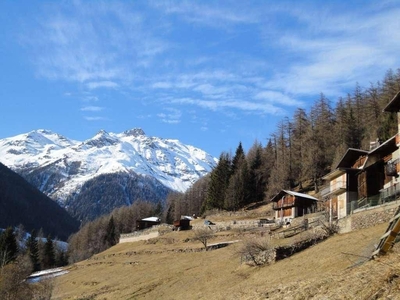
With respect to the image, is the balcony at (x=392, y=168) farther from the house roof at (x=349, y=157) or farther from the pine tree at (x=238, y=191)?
the pine tree at (x=238, y=191)

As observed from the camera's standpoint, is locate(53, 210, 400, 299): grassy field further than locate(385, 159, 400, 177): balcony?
No

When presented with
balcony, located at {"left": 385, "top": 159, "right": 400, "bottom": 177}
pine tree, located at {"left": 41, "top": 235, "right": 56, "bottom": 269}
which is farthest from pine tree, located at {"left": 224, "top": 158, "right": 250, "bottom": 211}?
balcony, located at {"left": 385, "top": 159, "right": 400, "bottom": 177}

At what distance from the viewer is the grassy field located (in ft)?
46.9

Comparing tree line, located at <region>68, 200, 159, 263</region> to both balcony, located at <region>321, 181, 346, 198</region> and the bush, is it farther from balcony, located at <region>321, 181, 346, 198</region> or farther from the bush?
→ the bush

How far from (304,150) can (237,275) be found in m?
63.3

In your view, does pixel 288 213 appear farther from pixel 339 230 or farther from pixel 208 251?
pixel 339 230

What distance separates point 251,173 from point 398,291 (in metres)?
93.2

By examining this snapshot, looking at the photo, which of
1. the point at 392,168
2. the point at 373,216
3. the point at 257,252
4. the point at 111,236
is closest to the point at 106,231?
the point at 111,236

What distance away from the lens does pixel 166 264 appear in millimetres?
52156

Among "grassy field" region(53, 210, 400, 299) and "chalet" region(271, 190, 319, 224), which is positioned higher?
"chalet" region(271, 190, 319, 224)

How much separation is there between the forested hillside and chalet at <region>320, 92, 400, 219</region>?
82.0 feet

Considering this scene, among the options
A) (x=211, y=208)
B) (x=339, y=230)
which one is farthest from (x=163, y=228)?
(x=339, y=230)

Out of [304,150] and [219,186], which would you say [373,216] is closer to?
[304,150]

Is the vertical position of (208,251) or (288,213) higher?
(288,213)
